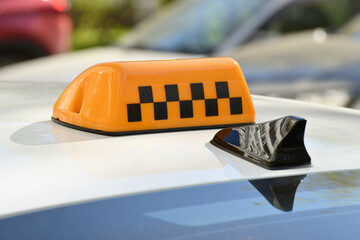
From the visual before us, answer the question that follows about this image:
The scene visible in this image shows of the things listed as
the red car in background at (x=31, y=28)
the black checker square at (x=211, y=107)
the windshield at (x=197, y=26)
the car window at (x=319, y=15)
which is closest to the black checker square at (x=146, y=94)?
the black checker square at (x=211, y=107)

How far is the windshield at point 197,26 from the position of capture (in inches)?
206

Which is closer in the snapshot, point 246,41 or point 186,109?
point 186,109

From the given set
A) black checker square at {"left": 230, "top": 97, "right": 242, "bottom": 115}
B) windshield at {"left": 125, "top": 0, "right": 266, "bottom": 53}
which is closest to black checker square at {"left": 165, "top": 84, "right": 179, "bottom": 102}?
black checker square at {"left": 230, "top": 97, "right": 242, "bottom": 115}

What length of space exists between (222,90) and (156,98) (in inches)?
5.5

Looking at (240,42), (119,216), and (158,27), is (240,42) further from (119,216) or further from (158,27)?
(119,216)

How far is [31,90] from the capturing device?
5.68ft

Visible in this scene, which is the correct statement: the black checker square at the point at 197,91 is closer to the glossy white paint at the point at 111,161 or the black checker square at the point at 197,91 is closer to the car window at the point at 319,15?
the glossy white paint at the point at 111,161

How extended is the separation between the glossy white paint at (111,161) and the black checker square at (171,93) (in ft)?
0.22

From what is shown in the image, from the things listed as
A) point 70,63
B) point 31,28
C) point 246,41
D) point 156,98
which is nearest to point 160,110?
point 156,98

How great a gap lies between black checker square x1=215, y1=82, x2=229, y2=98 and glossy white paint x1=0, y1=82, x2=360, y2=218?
0.08 meters

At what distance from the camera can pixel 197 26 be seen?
5.43 m

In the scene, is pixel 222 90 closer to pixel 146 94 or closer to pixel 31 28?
→ pixel 146 94

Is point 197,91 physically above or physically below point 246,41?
above

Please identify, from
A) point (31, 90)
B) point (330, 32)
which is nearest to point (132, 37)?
point (330, 32)
